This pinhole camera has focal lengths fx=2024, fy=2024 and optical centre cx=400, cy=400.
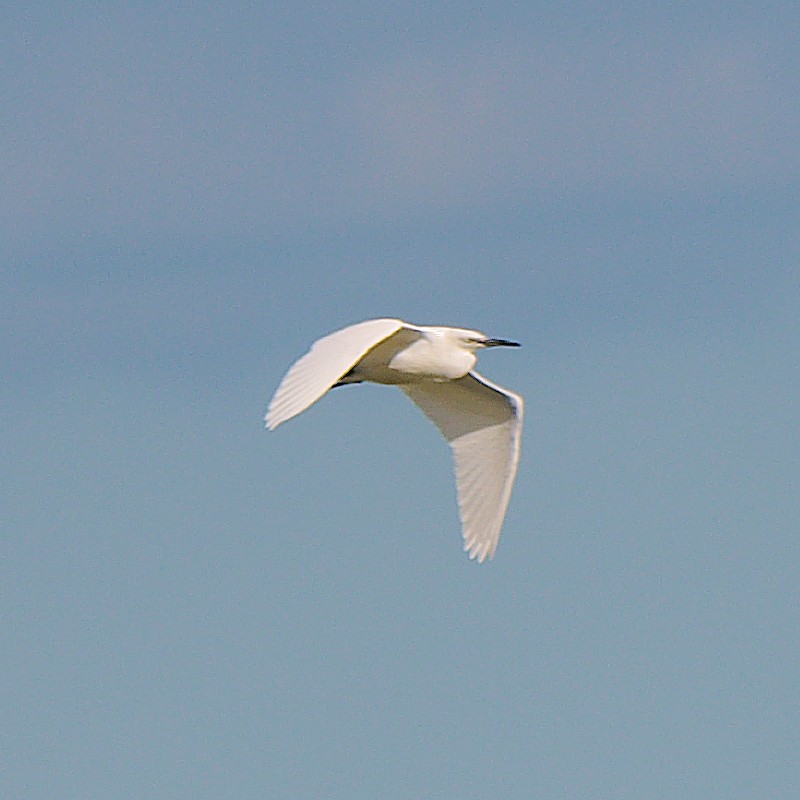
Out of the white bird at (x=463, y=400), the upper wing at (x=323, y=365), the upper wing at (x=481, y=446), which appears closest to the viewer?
the upper wing at (x=323, y=365)

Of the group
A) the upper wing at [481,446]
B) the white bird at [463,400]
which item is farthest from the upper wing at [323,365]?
the upper wing at [481,446]

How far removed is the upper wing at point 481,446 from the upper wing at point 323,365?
13.6 feet

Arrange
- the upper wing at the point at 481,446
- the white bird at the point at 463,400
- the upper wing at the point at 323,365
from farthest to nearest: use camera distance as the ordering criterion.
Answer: the upper wing at the point at 481,446, the white bird at the point at 463,400, the upper wing at the point at 323,365

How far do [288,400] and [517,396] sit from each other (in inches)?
316

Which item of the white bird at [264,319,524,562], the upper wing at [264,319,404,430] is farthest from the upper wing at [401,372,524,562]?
the upper wing at [264,319,404,430]

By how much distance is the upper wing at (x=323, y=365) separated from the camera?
2352 cm

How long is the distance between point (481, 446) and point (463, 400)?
0.77 m

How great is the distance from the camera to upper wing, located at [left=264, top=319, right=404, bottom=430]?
23516mm

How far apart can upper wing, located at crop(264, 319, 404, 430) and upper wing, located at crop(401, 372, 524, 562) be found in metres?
4.16

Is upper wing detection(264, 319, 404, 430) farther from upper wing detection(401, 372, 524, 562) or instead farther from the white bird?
upper wing detection(401, 372, 524, 562)

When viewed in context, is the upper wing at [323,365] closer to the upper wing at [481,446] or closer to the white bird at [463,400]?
the white bird at [463,400]

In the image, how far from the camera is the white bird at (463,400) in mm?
28453

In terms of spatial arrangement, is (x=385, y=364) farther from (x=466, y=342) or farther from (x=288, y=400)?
(x=288, y=400)

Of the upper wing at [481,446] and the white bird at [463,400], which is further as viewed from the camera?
the upper wing at [481,446]
